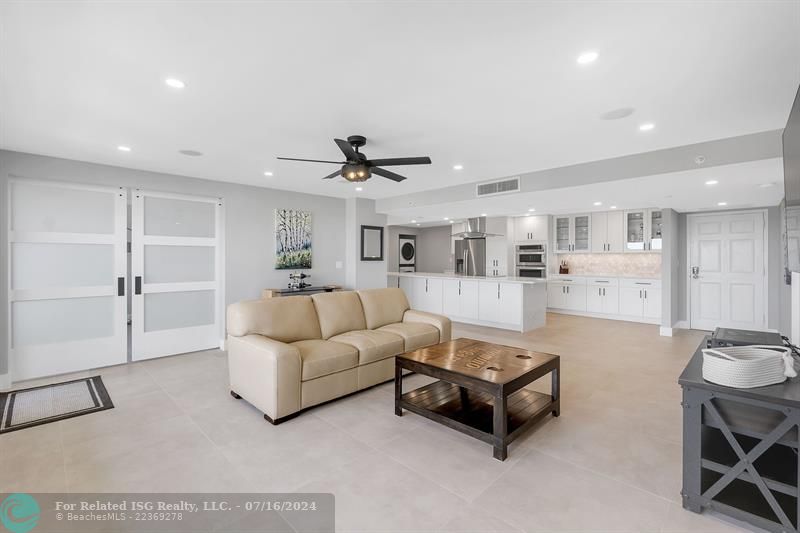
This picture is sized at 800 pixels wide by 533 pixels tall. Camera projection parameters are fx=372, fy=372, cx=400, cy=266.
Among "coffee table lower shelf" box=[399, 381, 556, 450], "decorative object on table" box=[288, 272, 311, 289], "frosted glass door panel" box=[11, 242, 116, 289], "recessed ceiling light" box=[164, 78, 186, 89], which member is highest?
"recessed ceiling light" box=[164, 78, 186, 89]

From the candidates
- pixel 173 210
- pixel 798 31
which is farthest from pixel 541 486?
pixel 173 210

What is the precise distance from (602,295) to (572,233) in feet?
4.93

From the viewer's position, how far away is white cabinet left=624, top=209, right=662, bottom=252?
7.29m

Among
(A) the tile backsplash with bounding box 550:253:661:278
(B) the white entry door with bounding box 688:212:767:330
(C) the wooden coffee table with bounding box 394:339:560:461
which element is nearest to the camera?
(C) the wooden coffee table with bounding box 394:339:560:461

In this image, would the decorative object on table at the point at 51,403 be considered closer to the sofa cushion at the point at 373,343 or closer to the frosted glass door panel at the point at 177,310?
the frosted glass door panel at the point at 177,310

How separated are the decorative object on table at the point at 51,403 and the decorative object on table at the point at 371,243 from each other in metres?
4.23

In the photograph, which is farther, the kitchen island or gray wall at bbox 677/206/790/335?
the kitchen island

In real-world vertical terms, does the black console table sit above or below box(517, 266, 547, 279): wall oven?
below

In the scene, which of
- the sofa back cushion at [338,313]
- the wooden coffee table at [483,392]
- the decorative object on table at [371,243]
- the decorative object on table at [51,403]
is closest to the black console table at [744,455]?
the wooden coffee table at [483,392]

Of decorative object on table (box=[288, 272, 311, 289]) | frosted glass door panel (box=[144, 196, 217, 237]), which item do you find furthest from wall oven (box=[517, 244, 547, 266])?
frosted glass door panel (box=[144, 196, 217, 237])

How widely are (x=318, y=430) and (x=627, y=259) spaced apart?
7.66 metres

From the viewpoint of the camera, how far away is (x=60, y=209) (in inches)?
169

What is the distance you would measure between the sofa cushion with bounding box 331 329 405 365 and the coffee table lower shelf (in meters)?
0.57

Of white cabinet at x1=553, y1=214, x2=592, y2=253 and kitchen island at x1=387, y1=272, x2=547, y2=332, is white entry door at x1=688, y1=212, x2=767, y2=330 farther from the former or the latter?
kitchen island at x1=387, y1=272, x2=547, y2=332
